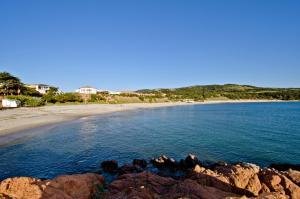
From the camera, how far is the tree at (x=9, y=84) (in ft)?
326

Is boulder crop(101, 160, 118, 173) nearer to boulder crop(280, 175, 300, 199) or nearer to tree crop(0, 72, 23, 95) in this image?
boulder crop(280, 175, 300, 199)

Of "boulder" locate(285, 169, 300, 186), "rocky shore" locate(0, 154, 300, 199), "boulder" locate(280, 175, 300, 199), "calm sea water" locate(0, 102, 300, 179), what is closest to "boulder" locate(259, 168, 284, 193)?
→ "rocky shore" locate(0, 154, 300, 199)

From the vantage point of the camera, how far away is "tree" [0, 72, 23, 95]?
9931 centimetres

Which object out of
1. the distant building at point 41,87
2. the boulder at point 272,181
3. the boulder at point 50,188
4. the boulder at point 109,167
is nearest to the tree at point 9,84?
the distant building at point 41,87

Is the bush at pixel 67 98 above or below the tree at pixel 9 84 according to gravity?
below

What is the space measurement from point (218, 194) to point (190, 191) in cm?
145

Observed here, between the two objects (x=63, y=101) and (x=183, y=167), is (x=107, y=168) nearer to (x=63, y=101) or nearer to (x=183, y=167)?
(x=183, y=167)

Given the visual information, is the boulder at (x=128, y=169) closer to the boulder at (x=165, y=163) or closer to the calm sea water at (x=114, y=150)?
the boulder at (x=165, y=163)

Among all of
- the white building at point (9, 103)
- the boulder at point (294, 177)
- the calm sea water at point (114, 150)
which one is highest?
the white building at point (9, 103)

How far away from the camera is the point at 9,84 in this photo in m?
101

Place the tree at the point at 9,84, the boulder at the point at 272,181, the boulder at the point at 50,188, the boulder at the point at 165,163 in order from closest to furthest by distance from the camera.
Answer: the boulder at the point at 50,188 < the boulder at the point at 272,181 < the boulder at the point at 165,163 < the tree at the point at 9,84

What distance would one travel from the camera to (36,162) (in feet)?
84.5

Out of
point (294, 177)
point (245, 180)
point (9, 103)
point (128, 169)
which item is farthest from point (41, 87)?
point (294, 177)

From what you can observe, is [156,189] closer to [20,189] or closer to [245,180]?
[245,180]
